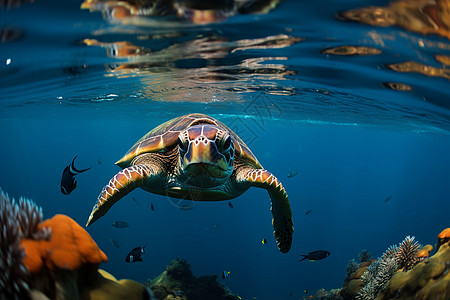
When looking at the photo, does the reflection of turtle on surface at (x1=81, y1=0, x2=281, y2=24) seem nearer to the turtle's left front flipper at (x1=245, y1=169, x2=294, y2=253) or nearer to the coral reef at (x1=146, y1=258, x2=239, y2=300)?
the turtle's left front flipper at (x1=245, y1=169, x2=294, y2=253)

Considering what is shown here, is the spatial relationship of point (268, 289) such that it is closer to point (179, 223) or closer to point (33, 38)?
point (179, 223)

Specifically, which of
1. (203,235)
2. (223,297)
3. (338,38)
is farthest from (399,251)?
(203,235)

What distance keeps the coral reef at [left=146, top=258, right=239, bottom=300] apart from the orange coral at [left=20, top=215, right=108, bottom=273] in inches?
261

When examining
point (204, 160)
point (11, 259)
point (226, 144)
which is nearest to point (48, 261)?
point (11, 259)

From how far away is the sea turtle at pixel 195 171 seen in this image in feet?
12.7

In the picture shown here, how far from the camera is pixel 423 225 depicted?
5791cm

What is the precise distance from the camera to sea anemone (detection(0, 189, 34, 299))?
66.2 inches

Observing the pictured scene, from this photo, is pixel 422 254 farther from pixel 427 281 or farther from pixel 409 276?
pixel 427 281

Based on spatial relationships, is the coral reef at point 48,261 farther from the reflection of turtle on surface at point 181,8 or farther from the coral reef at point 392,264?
the coral reef at point 392,264

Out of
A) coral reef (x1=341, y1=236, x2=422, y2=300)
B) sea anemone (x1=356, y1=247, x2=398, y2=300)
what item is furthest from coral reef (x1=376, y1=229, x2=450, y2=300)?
sea anemone (x1=356, y1=247, x2=398, y2=300)

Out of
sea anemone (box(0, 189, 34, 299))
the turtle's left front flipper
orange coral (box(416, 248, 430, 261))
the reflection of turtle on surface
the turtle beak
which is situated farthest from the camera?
orange coral (box(416, 248, 430, 261))

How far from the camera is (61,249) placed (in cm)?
192

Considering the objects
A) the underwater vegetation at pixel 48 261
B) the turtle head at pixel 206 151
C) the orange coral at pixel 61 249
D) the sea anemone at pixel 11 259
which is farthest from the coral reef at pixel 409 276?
the sea anemone at pixel 11 259

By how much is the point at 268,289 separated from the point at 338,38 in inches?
1085
